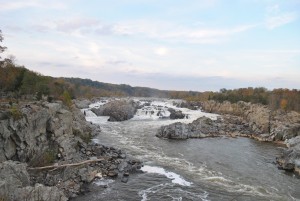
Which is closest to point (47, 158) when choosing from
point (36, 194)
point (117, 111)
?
point (36, 194)

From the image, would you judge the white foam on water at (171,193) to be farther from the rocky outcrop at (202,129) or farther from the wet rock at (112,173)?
the rocky outcrop at (202,129)

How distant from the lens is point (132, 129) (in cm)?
6531

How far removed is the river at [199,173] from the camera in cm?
2930

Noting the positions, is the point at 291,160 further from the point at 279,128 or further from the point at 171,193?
the point at 279,128

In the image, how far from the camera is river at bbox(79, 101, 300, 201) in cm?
2930

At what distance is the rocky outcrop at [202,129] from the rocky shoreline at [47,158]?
18.3m

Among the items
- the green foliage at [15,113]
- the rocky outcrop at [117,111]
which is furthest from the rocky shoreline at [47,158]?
the rocky outcrop at [117,111]

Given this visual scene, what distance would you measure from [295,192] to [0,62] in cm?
4067

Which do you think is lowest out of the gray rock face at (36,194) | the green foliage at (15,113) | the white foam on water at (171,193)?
the white foam on water at (171,193)

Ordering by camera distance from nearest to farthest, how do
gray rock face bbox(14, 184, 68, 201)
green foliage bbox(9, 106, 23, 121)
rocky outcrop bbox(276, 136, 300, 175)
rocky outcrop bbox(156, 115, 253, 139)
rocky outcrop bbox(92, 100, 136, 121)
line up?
gray rock face bbox(14, 184, 68, 201) < green foliage bbox(9, 106, 23, 121) < rocky outcrop bbox(276, 136, 300, 175) < rocky outcrop bbox(156, 115, 253, 139) < rocky outcrop bbox(92, 100, 136, 121)

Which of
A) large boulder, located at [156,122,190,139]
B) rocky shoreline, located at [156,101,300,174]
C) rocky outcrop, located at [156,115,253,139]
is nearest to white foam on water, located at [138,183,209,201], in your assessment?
rocky shoreline, located at [156,101,300,174]

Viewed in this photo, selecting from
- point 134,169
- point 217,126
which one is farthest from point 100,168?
point 217,126

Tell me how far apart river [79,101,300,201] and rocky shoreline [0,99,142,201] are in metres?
2.12

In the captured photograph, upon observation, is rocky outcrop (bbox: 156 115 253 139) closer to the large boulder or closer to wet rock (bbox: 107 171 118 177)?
the large boulder
